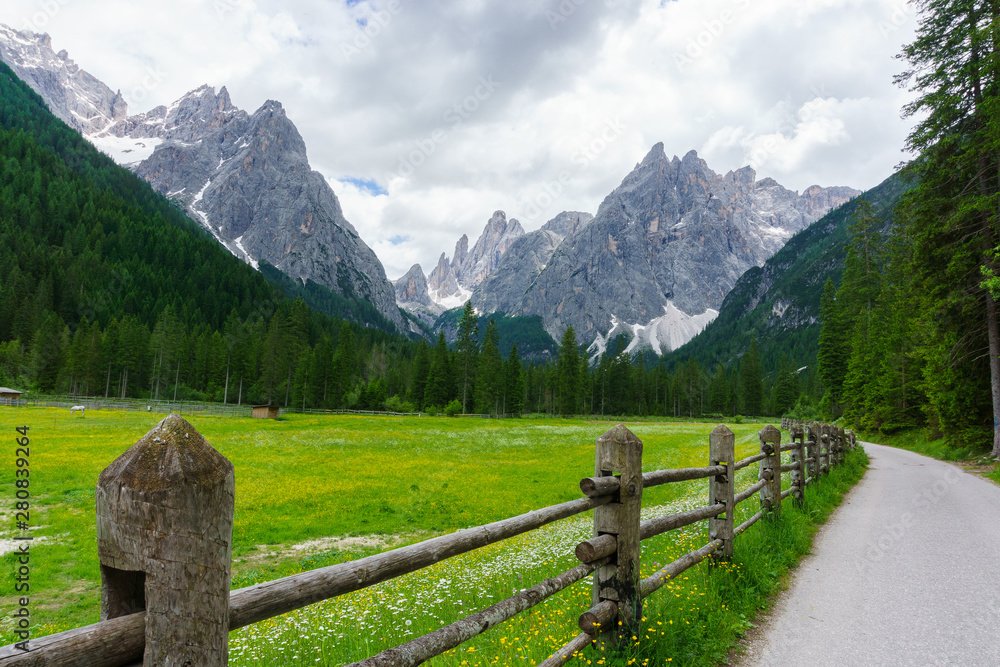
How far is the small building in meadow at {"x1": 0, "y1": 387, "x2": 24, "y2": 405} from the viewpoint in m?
72.6

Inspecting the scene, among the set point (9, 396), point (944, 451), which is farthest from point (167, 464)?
point (9, 396)

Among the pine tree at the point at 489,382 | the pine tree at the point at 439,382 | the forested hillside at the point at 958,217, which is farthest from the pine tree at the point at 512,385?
the forested hillside at the point at 958,217

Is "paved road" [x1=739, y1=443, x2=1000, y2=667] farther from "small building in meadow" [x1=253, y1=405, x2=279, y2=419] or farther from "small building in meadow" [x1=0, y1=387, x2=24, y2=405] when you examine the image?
"small building in meadow" [x1=0, y1=387, x2=24, y2=405]

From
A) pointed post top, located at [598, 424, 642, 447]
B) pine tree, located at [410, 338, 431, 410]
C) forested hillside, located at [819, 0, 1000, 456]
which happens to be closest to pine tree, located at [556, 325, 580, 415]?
pine tree, located at [410, 338, 431, 410]

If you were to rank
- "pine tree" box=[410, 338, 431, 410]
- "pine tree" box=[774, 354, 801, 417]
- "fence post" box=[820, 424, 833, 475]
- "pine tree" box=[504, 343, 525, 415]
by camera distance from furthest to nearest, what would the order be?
1. "pine tree" box=[774, 354, 801, 417]
2. "pine tree" box=[504, 343, 525, 415]
3. "pine tree" box=[410, 338, 431, 410]
4. "fence post" box=[820, 424, 833, 475]

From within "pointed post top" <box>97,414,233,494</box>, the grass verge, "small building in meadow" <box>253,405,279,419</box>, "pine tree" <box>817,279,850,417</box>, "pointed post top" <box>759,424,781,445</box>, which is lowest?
"small building in meadow" <box>253,405,279,419</box>

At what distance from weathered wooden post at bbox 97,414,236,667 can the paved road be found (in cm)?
585

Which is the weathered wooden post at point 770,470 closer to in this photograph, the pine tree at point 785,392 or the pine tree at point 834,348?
the pine tree at point 834,348

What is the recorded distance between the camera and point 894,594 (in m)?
7.28

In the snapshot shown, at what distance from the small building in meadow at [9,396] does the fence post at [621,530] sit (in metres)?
98.9

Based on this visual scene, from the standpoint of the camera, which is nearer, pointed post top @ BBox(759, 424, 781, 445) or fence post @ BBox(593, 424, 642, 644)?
fence post @ BBox(593, 424, 642, 644)

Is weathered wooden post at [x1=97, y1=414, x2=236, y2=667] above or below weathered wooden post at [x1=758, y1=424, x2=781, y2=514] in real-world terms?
above

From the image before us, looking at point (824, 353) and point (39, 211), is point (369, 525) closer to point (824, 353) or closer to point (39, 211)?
point (824, 353)

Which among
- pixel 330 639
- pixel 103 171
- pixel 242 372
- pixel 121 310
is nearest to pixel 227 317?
pixel 121 310
